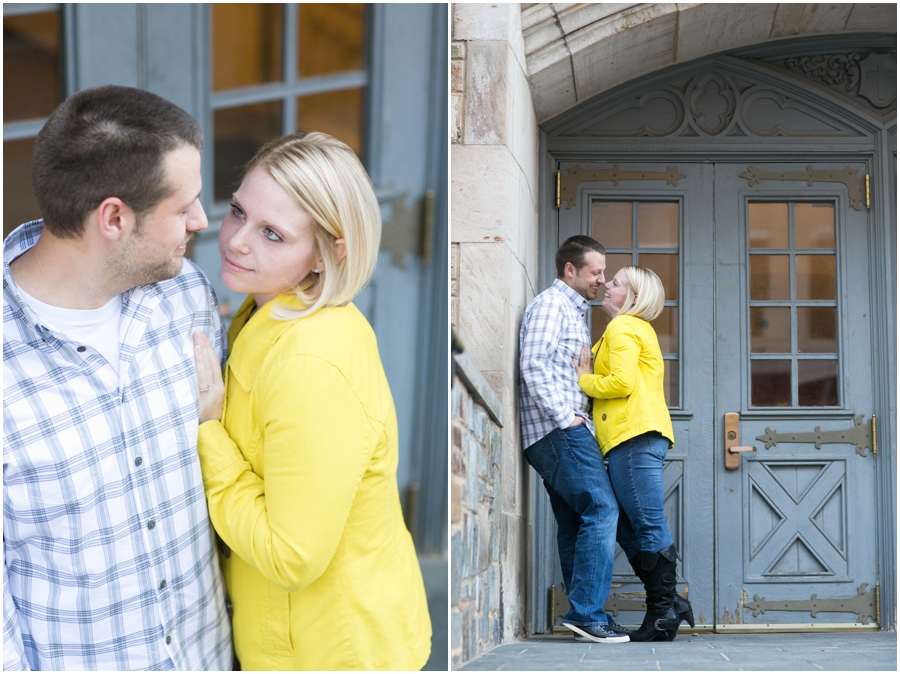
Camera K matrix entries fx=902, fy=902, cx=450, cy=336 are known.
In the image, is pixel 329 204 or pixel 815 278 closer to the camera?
pixel 329 204

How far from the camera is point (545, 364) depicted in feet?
13.4

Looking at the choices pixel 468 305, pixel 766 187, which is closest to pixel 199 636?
pixel 468 305

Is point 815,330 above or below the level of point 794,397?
above

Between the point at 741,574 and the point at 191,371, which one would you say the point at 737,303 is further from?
the point at 191,371

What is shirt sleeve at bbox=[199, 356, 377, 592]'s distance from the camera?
6.67ft

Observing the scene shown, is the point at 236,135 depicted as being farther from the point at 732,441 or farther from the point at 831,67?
the point at 831,67

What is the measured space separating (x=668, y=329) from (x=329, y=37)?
95.7 inches

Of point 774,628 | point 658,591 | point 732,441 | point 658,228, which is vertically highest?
point 658,228

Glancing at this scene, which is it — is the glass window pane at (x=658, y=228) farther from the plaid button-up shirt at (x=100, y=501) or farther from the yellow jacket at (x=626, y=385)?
the plaid button-up shirt at (x=100, y=501)

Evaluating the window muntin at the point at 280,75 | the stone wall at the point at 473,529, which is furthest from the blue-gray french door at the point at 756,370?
the window muntin at the point at 280,75

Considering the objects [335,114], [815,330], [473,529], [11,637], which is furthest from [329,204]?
[815,330]

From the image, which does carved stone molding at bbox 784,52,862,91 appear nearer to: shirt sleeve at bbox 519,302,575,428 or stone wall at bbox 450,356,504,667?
shirt sleeve at bbox 519,302,575,428

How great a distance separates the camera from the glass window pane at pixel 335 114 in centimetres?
425

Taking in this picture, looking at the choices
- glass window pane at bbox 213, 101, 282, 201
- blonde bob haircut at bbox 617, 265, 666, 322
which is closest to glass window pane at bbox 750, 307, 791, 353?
blonde bob haircut at bbox 617, 265, 666, 322
